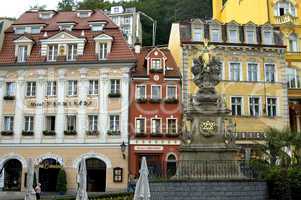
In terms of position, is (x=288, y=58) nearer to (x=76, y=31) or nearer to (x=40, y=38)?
(x=76, y=31)

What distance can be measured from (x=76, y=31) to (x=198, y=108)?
2426 centimetres

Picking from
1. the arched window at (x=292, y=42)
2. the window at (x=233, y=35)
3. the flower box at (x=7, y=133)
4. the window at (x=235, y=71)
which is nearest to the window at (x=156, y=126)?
the window at (x=235, y=71)

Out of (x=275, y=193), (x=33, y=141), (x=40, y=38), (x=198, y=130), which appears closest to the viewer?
(x=275, y=193)

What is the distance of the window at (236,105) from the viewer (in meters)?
41.9

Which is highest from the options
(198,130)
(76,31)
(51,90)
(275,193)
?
(76,31)

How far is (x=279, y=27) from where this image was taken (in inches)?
1786

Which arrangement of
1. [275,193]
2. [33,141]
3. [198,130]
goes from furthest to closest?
[33,141]
[198,130]
[275,193]

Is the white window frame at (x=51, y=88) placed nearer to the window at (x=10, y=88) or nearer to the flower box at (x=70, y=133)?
the window at (x=10, y=88)

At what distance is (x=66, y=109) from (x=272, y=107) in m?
18.9

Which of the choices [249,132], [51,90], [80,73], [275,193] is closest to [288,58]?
[249,132]

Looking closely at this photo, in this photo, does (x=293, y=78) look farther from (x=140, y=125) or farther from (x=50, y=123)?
(x=50, y=123)

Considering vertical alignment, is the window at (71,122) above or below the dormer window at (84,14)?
below

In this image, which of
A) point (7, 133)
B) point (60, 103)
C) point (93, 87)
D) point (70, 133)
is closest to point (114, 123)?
point (93, 87)

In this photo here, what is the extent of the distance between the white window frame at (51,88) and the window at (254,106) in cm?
1793
